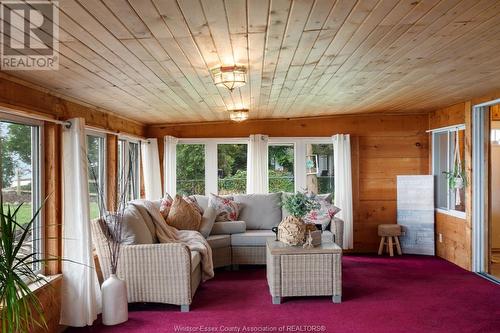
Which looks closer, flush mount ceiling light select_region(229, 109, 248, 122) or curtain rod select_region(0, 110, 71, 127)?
curtain rod select_region(0, 110, 71, 127)

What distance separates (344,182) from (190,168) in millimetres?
2474

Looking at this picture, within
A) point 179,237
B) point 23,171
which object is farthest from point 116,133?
point 23,171

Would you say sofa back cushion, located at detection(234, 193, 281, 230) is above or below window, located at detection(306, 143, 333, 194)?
below

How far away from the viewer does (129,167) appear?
592 cm

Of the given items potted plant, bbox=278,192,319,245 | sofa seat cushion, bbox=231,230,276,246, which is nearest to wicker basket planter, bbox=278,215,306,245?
potted plant, bbox=278,192,319,245

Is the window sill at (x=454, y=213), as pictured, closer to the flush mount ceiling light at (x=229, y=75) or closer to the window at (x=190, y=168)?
the window at (x=190, y=168)

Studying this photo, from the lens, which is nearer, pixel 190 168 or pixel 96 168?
pixel 96 168

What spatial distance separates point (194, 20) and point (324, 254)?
2793 mm

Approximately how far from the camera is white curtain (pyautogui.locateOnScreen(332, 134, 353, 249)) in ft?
21.4

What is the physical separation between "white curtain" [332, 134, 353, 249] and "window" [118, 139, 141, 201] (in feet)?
9.93

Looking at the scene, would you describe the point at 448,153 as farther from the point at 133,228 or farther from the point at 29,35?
the point at 29,35

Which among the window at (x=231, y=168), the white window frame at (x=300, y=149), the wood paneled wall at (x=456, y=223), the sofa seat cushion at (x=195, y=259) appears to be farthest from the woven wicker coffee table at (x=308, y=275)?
the window at (x=231, y=168)

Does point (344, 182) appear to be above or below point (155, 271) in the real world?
above

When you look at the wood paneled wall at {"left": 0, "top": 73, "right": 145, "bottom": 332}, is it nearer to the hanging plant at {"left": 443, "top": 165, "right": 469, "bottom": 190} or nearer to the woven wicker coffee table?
the woven wicker coffee table
